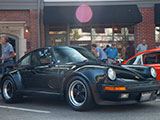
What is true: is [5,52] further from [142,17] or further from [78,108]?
[142,17]

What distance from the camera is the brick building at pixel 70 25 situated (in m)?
15.2

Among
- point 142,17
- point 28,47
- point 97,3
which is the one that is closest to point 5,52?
point 28,47

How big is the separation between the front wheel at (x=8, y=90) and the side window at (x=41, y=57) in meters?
0.75

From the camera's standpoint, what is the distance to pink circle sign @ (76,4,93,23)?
15.1 meters

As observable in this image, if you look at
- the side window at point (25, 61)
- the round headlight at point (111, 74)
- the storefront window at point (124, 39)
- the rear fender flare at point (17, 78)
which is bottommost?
the rear fender flare at point (17, 78)

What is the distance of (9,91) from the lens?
7.55m

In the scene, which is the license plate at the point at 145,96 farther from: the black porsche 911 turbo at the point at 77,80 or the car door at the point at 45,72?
the car door at the point at 45,72

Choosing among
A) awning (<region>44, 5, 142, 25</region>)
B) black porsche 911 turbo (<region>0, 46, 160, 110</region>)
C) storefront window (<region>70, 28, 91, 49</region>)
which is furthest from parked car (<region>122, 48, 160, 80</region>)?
storefront window (<region>70, 28, 91, 49</region>)

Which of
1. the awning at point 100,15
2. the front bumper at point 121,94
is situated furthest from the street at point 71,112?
the awning at point 100,15

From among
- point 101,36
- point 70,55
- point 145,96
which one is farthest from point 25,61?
point 101,36

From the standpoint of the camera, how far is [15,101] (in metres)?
7.43

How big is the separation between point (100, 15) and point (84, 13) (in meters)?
0.84

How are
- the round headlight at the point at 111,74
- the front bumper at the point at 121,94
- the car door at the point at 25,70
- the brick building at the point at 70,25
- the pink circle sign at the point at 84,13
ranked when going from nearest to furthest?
the front bumper at the point at 121,94
the round headlight at the point at 111,74
the car door at the point at 25,70
the pink circle sign at the point at 84,13
the brick building at the point at 70,25

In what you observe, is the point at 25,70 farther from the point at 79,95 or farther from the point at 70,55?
the point at 79,95
